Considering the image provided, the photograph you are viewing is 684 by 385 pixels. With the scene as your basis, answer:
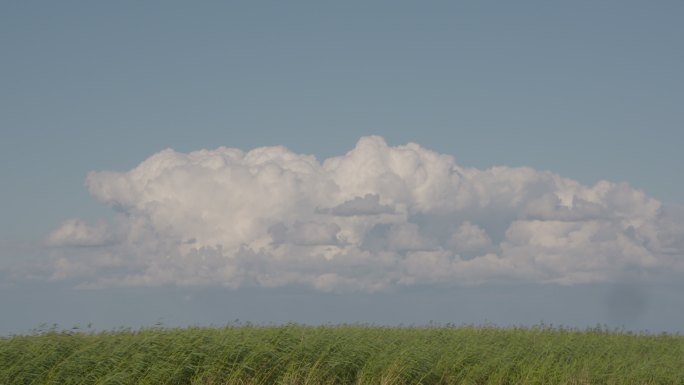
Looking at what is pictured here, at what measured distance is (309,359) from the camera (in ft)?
78.0

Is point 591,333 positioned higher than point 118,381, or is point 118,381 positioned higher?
point 591,333

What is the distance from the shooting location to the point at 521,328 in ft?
114

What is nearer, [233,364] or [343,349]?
[233,364]

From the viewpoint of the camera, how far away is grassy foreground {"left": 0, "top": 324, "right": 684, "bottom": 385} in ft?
69.6

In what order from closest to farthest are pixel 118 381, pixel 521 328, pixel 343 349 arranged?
pixel 118 381
pixel 343 349
pixel 521 328

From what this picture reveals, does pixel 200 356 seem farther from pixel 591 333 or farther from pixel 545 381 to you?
pixel 591 333

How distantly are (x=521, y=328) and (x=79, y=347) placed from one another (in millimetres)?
19850

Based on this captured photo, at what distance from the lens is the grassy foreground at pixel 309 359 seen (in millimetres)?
21219

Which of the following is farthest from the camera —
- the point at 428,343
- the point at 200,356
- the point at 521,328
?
the point at 521,328

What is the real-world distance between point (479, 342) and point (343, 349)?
243 inches

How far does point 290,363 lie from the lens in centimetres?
2316

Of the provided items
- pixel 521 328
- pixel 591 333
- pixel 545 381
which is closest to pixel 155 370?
pixel 545 381

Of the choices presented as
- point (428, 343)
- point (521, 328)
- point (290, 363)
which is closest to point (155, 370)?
point (290, 363)

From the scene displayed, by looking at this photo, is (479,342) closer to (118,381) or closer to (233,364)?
(233,364)
